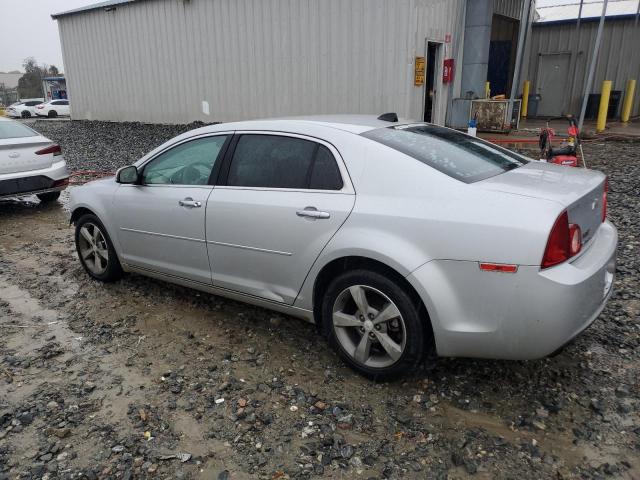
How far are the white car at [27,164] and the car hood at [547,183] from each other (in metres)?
6.82

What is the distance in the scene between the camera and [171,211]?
3947 millimetres

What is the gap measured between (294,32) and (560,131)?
304 inches

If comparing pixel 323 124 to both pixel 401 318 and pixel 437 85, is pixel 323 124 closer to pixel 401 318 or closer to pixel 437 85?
pixel 401 318

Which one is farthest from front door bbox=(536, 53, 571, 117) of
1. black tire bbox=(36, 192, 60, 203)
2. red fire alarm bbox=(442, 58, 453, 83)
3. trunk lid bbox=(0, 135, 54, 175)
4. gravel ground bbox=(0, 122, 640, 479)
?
trunk lid bbox=(0, 135, 54, 175)

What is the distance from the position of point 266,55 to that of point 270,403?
44.2 ft

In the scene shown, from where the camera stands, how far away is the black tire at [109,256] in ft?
15.3

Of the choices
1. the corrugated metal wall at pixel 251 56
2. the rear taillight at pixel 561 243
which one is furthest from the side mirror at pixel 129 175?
the corrugated metal wall at pixel 251 56

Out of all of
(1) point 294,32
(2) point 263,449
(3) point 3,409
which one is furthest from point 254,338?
(1) point 294,32

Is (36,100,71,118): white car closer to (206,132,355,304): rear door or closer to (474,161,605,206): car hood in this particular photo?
(206,132,355,304): rear door

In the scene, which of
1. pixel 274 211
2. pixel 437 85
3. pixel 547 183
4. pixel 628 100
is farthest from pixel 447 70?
pixel 274 211

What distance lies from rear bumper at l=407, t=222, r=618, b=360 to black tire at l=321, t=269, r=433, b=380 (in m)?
0.11

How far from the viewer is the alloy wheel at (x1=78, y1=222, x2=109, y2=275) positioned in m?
4.75

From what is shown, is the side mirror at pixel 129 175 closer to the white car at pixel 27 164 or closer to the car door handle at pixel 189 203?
the car door handle at pixel 189 203

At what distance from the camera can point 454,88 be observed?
14.0m
